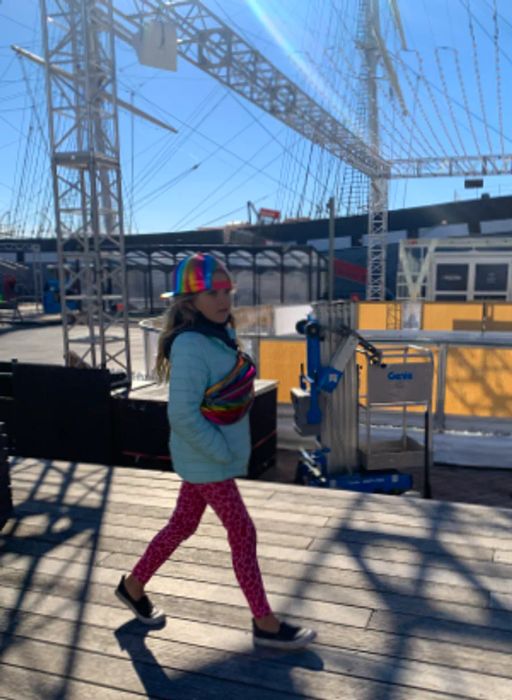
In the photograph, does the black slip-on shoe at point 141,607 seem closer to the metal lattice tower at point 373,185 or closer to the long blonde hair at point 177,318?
the long blonde hair at point 177,318

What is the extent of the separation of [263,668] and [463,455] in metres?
5.48

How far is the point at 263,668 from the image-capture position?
Result: 2.13 m

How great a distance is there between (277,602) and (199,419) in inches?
46.8

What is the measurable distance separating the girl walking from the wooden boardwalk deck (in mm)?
238

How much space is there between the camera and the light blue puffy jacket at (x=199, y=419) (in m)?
1.98

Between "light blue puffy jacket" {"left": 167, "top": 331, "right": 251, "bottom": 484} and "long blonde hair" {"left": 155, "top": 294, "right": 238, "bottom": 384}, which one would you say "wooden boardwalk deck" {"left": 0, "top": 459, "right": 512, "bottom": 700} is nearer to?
"light blue puffy jacket" {"left": 167, "top": 331, "right": 251, "bottom": 484}

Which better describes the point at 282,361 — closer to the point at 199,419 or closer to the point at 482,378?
the point at 482,378

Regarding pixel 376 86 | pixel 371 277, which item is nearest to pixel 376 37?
pixel 376 86

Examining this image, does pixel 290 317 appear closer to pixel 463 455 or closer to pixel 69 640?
pixel 463 455

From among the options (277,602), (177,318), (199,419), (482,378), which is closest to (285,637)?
(277,602)

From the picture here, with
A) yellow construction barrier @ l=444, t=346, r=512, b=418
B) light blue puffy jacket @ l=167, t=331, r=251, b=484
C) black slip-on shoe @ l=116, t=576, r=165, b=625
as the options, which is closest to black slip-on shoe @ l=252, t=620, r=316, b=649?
black slip-on shoe @ l=116, t=576, r=165, b=625

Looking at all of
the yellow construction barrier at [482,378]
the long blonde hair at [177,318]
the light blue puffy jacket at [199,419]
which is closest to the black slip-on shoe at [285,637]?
the light blue puffy jacket at [199,419]

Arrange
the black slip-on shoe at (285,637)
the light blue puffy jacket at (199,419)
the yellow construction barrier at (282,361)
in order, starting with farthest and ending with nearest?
the yellow construction barrier at (282,361)
the black slip-on shoe at (285,637)
the light blue puffy jacket at (199,419)

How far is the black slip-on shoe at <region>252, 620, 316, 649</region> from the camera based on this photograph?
7.21 ft
